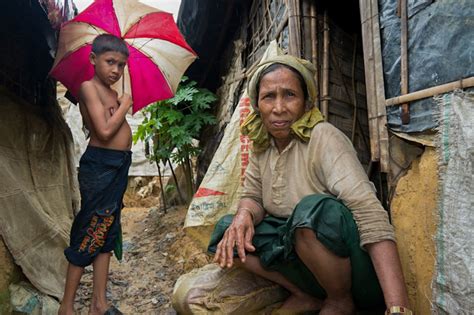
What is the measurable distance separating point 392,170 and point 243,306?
1107 millimetres

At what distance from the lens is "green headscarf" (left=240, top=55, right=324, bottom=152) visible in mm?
1853

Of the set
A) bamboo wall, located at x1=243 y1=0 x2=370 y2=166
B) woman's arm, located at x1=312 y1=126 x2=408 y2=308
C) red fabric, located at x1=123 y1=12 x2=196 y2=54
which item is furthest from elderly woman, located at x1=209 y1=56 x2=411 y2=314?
red fabric, located at x1=123 y1=12 x2=196 y2=54

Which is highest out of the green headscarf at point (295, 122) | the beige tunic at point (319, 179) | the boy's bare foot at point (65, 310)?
the green headscarf at point (295, 122)

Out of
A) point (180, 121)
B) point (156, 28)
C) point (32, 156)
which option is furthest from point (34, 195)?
point (180, 121)

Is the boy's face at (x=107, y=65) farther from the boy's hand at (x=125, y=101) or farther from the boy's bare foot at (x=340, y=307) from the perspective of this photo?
the boy's bare foot at (x=340, y=307)

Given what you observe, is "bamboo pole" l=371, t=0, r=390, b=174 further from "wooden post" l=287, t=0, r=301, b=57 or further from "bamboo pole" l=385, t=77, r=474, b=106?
"wooden post" l=287, t=0, r=301, b=57

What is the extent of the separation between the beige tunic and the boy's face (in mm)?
1060

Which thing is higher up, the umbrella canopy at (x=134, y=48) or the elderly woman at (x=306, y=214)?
the umbrella canopy at (x=134, y=48)

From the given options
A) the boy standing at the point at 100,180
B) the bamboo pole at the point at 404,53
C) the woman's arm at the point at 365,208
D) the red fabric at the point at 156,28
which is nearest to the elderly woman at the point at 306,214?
the woman's arm at the point at 365,208

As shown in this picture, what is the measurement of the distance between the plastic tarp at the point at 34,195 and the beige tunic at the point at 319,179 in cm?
151

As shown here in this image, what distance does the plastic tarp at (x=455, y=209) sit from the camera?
1.29 metres

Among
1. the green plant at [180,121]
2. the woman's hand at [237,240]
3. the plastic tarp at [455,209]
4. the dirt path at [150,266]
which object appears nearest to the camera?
the plastic tarp at [455,209]

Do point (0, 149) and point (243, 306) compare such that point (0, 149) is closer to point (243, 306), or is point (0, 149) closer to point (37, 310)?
point (37, 310)

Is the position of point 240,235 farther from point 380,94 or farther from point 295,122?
point 380,94
